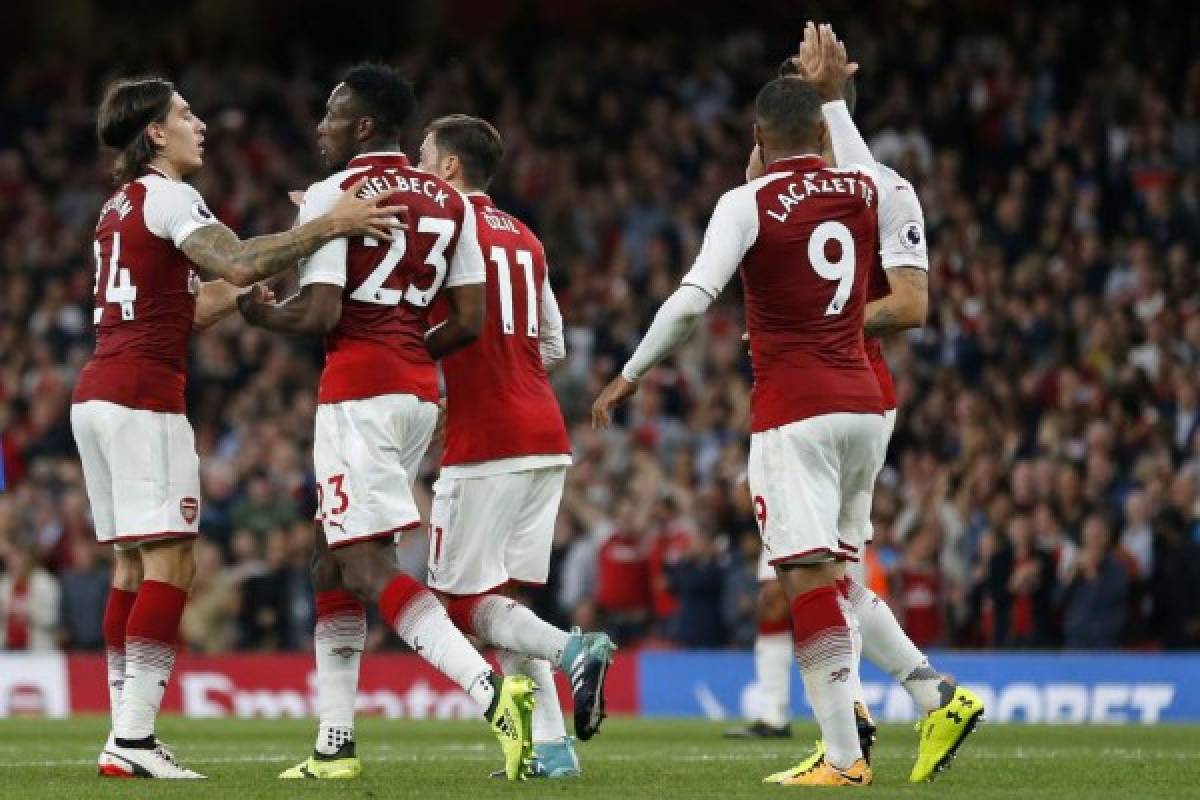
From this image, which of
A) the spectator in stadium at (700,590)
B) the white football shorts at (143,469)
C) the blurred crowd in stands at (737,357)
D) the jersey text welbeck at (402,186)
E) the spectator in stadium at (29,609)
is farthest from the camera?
the spectator in stadium at (29,609)

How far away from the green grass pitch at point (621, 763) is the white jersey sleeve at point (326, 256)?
1847 mm

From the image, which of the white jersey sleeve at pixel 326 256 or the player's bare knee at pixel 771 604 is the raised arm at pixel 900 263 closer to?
the white jersey sleeve at pixel 326 256

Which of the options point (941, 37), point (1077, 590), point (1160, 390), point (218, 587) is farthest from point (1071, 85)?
point (218, 587)

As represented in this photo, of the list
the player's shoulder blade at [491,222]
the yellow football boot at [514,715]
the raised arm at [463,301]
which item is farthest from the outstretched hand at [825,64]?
the yellow football boot at [514,715]

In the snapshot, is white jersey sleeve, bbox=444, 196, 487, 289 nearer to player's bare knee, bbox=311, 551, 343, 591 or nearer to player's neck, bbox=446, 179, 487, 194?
player's neck, bbox=446, 179, 487, 194

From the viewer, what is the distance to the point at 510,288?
377 inches

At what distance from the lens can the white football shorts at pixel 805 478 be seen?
8484mm

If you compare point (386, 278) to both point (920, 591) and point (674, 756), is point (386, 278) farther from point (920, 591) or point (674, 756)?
point (920, 591)

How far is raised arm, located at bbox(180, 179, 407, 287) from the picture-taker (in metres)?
8.68

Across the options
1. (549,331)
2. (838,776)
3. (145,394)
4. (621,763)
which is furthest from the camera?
(621,763)

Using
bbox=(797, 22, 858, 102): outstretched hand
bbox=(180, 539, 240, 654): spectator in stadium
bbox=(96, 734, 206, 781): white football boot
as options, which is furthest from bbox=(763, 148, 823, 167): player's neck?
bbox=(180, 539, 240, 654): spectator in stadium

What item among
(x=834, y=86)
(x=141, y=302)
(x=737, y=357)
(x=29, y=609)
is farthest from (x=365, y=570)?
(x=737, y=357)

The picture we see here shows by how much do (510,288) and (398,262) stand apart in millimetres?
801

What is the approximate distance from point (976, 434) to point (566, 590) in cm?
373
